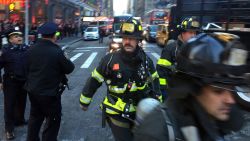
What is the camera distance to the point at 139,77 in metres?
4.09

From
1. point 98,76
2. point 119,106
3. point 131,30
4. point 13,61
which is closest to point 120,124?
point 119,106

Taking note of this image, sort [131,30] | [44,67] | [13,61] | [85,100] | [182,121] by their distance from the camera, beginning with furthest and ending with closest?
[13,61], [44,67], [85,100], [131,30], [182,121]

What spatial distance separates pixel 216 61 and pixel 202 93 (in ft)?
0.52

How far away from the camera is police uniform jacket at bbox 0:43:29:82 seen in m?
6.64

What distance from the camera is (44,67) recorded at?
17.4 ft

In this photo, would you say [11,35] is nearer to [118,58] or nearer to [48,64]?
[48,64]

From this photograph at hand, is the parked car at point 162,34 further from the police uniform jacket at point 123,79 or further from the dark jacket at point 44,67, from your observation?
the police uniform jacket at point 123,79

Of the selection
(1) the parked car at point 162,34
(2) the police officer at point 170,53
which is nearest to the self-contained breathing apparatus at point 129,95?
(2) the police officer at point 170,53

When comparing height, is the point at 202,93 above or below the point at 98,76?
above

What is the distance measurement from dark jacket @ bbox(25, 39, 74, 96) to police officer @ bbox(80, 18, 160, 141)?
4.19 ft

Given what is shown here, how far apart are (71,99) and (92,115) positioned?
180 centimetres

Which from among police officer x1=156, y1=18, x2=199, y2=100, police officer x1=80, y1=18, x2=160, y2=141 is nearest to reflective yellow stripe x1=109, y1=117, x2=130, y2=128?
police officer x1=80, y1=18, x2=160, y2=141

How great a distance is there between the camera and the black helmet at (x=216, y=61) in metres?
1.77

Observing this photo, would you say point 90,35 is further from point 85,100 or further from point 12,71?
point 85,100
